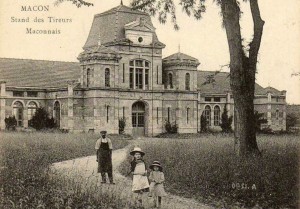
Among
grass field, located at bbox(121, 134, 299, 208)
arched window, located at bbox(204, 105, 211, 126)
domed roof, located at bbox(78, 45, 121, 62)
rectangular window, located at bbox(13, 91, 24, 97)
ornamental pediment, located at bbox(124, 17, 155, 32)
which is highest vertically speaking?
ornamental pediment, located at bbox(124, 17, 155, 32)

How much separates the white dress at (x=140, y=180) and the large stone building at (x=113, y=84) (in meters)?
22.5

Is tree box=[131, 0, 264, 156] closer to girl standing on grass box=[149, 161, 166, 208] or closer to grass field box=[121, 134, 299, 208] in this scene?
grass field box=[121, 134, 299, 208]

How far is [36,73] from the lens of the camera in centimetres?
3791

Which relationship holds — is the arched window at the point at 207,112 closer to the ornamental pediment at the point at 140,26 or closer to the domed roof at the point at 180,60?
the domed roof at the point at 180,60

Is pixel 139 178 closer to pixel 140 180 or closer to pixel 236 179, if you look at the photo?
pixel 140 180

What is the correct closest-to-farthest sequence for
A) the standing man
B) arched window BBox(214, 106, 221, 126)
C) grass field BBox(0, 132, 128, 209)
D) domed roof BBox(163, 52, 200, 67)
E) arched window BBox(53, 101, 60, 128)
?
grass field BBox(0, 132, 128, 209) < the standing man < arched window BBox(53, 101, 60, 128) < domed roof BBox(163, 52, 200, 67) < arched window BBox(214, 106, 221, 126)

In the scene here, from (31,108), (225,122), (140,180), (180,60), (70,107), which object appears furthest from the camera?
(225,122)

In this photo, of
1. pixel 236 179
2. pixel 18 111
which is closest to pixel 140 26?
pixel 18 111

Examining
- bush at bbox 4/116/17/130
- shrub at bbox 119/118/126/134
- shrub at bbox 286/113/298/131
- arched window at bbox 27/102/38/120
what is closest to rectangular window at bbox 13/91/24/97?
arched window at bbox 27/102/38/120

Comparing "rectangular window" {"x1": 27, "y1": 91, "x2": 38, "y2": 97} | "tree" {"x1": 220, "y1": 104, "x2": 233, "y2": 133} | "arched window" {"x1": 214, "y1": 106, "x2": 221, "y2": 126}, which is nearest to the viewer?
"rectangular window" {"x1": 27, "y1": 91, "x2": 38, "y2": 97}

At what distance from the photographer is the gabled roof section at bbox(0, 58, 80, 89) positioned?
36.3 meters

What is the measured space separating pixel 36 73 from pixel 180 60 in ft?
37.1

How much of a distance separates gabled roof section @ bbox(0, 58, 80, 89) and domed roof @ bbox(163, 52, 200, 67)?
7.13m

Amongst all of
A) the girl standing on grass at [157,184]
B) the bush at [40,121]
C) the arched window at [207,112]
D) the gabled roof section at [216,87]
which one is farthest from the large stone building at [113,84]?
the girl standing on grass at [157,184]
